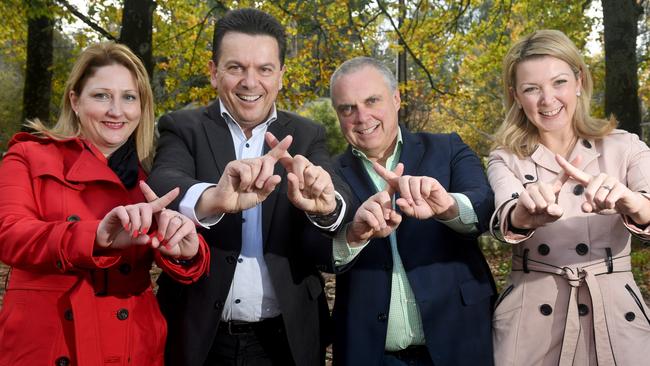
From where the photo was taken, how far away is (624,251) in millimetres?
2604

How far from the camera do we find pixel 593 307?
2492 millimetres

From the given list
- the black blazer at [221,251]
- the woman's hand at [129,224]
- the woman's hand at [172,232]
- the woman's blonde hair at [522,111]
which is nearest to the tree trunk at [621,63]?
the woman's blonde hair at [522,111]

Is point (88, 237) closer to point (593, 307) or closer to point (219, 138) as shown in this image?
point (219, 138)

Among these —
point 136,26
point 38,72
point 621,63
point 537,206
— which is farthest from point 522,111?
point 38,72

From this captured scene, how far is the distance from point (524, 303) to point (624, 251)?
1.63 feet

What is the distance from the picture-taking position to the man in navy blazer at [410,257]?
248 cm

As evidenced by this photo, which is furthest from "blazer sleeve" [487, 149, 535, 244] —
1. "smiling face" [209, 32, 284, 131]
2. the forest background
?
the forest background

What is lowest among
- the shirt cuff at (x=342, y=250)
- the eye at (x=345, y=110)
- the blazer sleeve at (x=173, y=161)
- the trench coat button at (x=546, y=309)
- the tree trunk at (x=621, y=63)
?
the trench coat button at (x=546, y=309)

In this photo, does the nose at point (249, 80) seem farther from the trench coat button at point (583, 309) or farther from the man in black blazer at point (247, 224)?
the trench coat button at point (583, 309)

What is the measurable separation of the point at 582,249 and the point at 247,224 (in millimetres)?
1496

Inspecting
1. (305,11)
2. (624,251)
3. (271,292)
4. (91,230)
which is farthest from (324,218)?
(305,11)

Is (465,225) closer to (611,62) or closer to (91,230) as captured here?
(91,230)

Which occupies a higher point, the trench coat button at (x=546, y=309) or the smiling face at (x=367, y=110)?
the smiling face at (x=367, y=110)

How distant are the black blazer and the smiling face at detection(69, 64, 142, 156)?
0.19 metres
